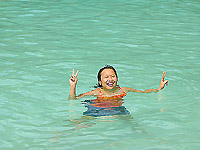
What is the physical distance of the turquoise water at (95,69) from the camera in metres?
5.48

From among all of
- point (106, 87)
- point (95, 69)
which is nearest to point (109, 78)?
point (106, 87)

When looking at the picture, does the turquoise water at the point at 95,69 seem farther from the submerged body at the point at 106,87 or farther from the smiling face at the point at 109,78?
the smiling face at the point at 109,78

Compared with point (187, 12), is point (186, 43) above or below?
below

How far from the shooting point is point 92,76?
26.0ft

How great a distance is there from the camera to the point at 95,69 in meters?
8.29

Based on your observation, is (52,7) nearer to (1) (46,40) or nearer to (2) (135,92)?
(1) (46,40)

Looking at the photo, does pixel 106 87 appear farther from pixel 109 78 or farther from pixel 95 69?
pixel 95 69

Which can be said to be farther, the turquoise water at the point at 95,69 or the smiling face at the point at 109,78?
the smiling face at the point at 109,78

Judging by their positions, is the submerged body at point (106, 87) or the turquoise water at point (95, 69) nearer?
the turquoise water at point (95, 69)

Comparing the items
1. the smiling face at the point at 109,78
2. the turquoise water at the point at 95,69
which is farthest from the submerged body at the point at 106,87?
the turquoise water at the point at 95,69

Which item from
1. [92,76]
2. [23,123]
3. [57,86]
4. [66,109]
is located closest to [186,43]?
[92,76]

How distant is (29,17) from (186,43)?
5.00m

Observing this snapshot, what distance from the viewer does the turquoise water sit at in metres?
5.48

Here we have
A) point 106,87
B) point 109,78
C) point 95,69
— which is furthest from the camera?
point 95,69
